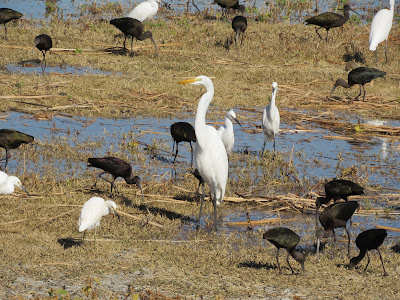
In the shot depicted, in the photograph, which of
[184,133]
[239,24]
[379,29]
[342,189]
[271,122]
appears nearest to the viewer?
[342,189]

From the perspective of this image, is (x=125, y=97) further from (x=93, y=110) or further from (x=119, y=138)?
(x=119, y=138)

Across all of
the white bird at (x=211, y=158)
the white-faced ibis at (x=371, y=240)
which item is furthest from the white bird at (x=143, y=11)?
the white-faced ibis at (x=371, y=240)

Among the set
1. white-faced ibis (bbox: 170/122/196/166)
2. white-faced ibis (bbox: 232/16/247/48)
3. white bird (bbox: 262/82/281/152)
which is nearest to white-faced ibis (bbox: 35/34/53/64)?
white-faced ibis (bbox: 232/16/247/48)

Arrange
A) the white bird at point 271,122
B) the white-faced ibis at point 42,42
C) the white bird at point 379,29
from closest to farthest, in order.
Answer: the white bird at point 271,122 → the white-faced ibis at point 42,42 → the white bird at point 379,29

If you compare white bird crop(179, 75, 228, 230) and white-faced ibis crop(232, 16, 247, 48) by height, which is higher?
white-faced ibis crop(232, 16, 247, 48)

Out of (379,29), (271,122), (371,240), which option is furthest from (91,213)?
(379,29)

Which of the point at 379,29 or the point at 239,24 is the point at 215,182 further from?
the point at 379,29

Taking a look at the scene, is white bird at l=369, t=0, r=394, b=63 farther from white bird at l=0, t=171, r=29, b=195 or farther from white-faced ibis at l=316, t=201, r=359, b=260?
white bird at l=0, t=171, r=29, b=195

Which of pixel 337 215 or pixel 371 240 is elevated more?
pixel 337 215

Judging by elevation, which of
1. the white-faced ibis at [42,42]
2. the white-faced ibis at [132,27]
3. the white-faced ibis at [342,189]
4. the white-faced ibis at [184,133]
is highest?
the white-faced ibis at [132,27]

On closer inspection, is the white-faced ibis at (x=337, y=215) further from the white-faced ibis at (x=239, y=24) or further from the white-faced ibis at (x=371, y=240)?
the white-faced ibis at (x=239, y=24)

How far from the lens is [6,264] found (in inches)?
268

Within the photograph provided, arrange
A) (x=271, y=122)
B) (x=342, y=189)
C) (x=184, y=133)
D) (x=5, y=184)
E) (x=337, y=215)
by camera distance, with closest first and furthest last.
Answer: (x=337, y=215), (x=342, y=189), (x=5, y=184), (x=184, y=133), (x=271, y=122)

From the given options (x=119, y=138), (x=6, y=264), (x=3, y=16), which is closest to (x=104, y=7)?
(x=3, y=16)
